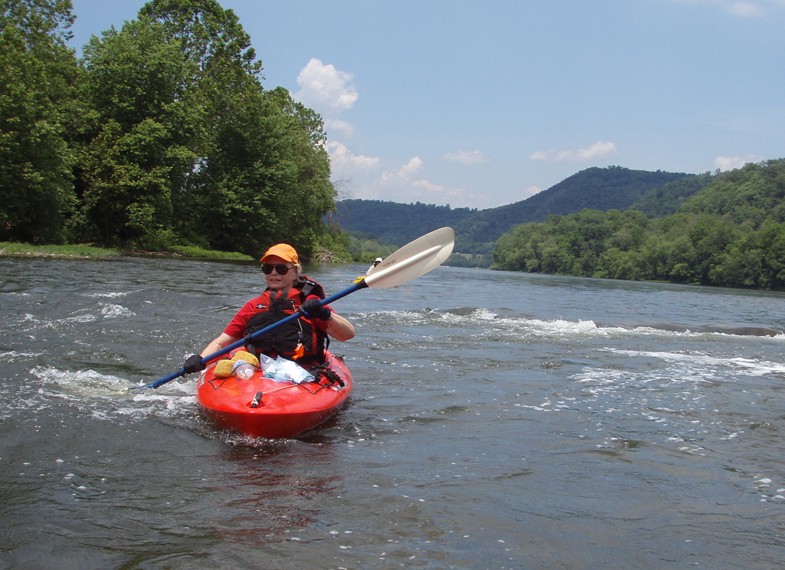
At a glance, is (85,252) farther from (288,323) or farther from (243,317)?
(288,323)

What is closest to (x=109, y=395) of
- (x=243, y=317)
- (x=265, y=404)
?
(x=243, y=317)

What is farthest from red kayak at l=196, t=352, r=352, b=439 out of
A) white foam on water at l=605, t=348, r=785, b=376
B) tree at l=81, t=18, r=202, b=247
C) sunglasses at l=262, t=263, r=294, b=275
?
tree at l=81, t=18, r=202, b=247

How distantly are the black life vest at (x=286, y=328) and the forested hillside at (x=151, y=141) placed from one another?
20200 mm

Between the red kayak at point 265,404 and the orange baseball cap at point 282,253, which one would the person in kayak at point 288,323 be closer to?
the orange baseball cap at point 282,253

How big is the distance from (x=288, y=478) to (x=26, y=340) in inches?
220

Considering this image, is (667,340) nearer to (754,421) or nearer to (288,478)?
(754,421)

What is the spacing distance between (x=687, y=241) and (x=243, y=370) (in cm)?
8137

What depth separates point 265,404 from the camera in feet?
16.7

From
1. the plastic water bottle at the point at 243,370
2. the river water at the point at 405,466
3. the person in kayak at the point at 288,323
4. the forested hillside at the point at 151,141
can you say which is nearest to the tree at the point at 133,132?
the forested hillside at the point at 151,141

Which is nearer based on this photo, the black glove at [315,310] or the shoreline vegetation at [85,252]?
the black glove at [315,310]

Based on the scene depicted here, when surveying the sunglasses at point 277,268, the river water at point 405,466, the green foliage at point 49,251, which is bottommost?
the river water at point 405,466

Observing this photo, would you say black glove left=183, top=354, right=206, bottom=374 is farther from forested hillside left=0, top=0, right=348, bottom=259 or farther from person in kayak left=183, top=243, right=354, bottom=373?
forested hillside left=0, top=0, right=348, bottom=259

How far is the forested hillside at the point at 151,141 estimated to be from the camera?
24297 mm

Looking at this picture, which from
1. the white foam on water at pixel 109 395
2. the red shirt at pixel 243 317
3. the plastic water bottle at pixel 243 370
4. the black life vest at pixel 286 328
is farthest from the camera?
the red shirt at pixel 243 317
